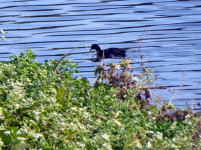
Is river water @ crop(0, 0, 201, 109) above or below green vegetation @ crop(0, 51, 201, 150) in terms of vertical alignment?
above

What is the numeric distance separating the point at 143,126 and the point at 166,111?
1094 mm

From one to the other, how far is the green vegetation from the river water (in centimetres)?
246

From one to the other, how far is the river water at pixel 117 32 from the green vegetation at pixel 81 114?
2456 mm

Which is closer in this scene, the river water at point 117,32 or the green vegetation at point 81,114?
the green vegetation at point 81,114

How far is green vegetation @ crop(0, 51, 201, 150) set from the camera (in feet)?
18.9

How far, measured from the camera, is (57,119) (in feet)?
20.0

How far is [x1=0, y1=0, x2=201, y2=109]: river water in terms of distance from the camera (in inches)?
490

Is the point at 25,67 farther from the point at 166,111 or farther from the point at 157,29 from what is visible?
the point at 157,29

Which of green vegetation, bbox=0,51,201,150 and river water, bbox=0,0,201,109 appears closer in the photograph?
green vegetation, bbox=0,51,201,150

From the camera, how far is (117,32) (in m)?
15.3

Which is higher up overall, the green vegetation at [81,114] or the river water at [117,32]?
the river water at [117,32]

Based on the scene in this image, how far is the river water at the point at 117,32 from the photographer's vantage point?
12.4 m

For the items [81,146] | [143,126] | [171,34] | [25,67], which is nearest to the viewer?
[81,146]

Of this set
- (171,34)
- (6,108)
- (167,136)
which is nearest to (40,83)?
(6,108)
